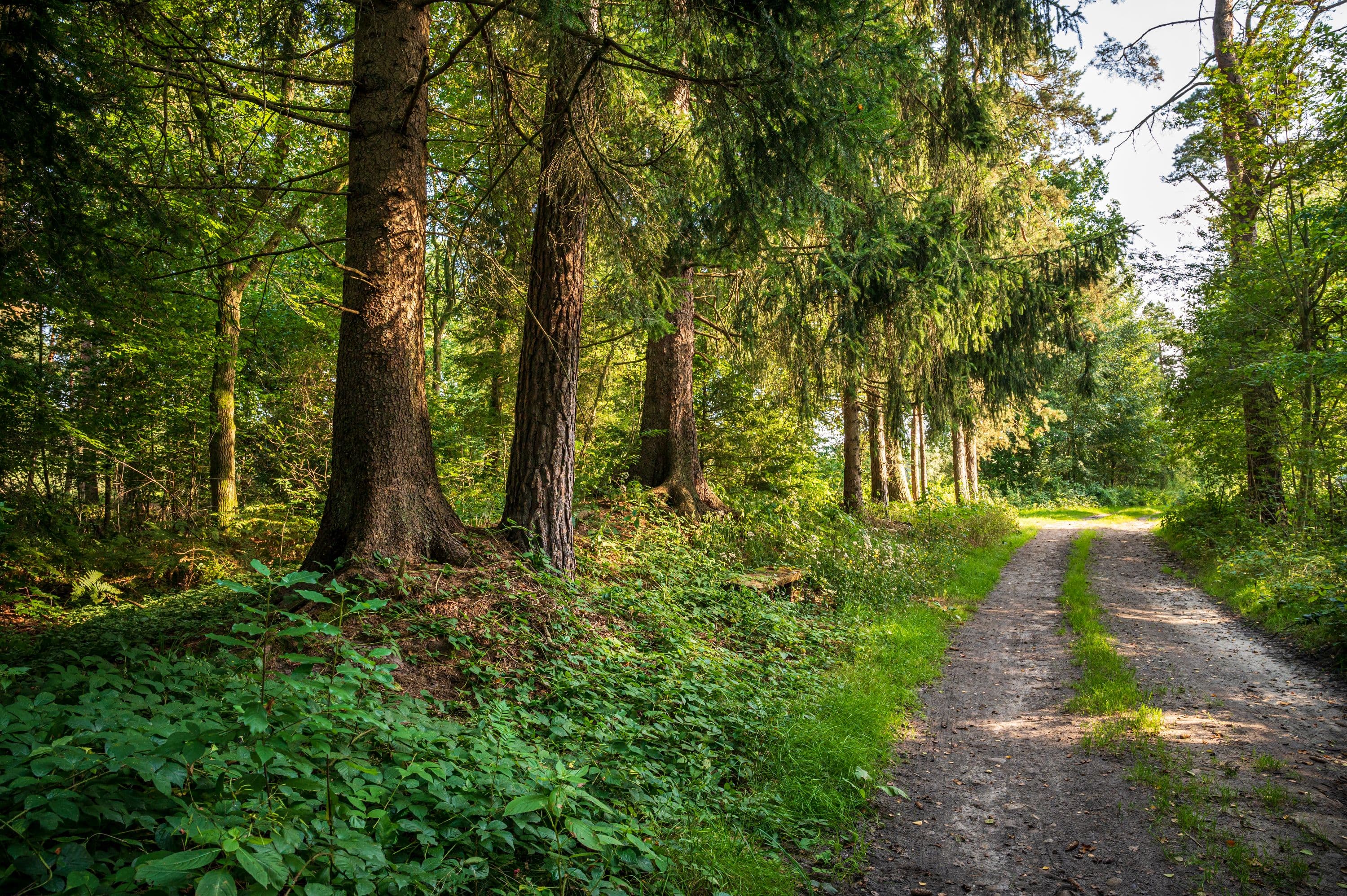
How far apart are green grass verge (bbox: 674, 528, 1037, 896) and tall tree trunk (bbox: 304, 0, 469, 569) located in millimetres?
2952

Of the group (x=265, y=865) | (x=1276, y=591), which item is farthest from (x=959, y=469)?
(x=265, y=865)

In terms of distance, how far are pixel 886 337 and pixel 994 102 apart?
356 cm

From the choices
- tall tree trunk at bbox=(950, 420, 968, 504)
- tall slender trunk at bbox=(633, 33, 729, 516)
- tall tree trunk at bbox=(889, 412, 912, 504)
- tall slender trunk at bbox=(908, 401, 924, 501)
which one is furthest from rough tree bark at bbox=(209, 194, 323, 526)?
tall slender trunk at bbox=(908, 401, 924, 501)

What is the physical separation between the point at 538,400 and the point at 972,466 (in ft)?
82.6

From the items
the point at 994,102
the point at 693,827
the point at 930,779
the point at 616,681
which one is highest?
the point at 994,102

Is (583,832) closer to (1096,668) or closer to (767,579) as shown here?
(767,579)

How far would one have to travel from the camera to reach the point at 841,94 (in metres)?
4.71

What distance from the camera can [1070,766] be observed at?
4863 mm

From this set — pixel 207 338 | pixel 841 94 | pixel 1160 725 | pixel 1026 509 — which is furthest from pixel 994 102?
pixel 1026 509

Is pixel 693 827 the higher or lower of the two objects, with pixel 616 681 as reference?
lower

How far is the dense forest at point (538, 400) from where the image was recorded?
2.76m

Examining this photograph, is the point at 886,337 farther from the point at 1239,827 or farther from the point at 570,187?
the point at 1239,827

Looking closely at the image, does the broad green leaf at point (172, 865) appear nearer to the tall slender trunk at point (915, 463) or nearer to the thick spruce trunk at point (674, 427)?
the thick spruce trunk at point (674, 427)

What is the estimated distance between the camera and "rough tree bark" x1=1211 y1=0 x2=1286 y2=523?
1138 centimetres
